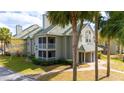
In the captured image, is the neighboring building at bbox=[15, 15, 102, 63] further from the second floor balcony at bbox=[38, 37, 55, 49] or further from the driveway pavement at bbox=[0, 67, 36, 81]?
the driveway pavement at bbox=[0, 67, 36, 81]

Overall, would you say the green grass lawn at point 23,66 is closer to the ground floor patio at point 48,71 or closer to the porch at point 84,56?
the ground floor patio at point 48,71

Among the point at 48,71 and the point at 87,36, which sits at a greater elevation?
the point at 87,36

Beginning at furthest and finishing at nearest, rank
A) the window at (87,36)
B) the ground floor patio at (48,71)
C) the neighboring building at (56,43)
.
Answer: the window at (87,36)
the neighboring building at (56,43)
the ground floor patio at (48,71)

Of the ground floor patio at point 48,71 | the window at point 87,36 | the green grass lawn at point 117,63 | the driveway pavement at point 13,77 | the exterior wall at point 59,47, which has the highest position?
the window at point 87,36

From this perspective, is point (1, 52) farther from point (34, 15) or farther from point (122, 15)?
point (122, 15)

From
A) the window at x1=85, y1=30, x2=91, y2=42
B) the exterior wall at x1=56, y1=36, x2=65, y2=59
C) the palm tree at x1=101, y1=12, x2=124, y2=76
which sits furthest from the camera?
the exterior wall at x1=56, y1=36, x2=65, y2=59

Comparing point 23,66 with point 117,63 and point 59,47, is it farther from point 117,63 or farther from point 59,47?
point 59,47

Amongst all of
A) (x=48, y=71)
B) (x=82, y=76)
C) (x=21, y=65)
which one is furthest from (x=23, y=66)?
(x=82, y=76)

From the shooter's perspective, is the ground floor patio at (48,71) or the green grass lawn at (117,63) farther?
the green grass lawn at (117,63)

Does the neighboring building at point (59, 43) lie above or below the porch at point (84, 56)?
above

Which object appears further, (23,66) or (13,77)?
(23,66)

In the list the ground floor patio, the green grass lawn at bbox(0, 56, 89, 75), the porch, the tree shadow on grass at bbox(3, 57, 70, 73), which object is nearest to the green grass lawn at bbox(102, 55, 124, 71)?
the ground floor patio

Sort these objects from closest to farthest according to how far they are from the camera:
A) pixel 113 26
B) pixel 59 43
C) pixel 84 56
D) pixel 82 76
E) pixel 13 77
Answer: pixel 113 26, pixel 82 76, pixel 13 77, pixel 84 56, pixel 59 43

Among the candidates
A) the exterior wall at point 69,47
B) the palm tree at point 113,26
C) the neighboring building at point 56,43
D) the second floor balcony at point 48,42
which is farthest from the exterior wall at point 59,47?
the palm tree at point 113,26
